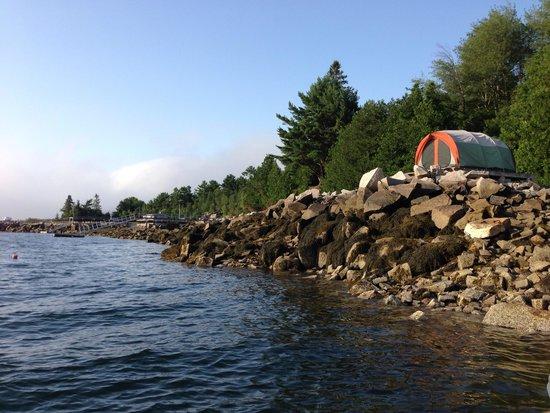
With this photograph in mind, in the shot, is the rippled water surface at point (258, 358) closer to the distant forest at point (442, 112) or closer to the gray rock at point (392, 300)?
the gray rock at point (392, 300)

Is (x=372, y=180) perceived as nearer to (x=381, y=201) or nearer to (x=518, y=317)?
(x=381, y=201)

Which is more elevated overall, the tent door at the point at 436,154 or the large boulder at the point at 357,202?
the tent door at the point at 436,154

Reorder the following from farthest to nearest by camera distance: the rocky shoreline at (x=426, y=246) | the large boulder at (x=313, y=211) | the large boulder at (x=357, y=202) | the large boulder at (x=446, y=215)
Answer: the large boulder at (x=313, y=211), the large boulder at (x=357, y=202), the large boulder at (x=446, y=215), the rocky shoreline at (x=426, y=246)

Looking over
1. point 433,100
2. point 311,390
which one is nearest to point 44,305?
point 311,390

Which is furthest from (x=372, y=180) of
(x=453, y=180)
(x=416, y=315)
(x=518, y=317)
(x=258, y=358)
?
(x=258, y=358)

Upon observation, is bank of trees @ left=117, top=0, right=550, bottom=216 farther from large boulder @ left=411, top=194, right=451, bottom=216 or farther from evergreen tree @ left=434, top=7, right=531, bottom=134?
large boulder @ left=411, top=194, right=451, bottom=216

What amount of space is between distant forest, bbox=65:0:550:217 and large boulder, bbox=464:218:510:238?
13.8 meters

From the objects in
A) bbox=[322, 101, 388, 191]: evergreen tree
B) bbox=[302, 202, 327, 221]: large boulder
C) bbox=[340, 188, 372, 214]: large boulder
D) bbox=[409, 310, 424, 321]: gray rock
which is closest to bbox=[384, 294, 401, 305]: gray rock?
bbox=[409, 310, 424, 321]: gray rock

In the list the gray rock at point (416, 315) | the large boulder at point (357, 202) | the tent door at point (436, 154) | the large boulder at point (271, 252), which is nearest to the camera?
the gray rock at point (416, 315)

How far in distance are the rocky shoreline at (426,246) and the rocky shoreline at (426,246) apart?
0.04 meters

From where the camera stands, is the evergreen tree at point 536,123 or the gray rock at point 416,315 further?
the evergreen tree at point 536,123

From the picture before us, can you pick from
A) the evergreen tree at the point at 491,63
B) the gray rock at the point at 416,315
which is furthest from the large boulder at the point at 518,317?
the evergreen tree at the point at 491,63

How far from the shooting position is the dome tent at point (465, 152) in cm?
3162

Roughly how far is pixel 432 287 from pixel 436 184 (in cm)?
1039
